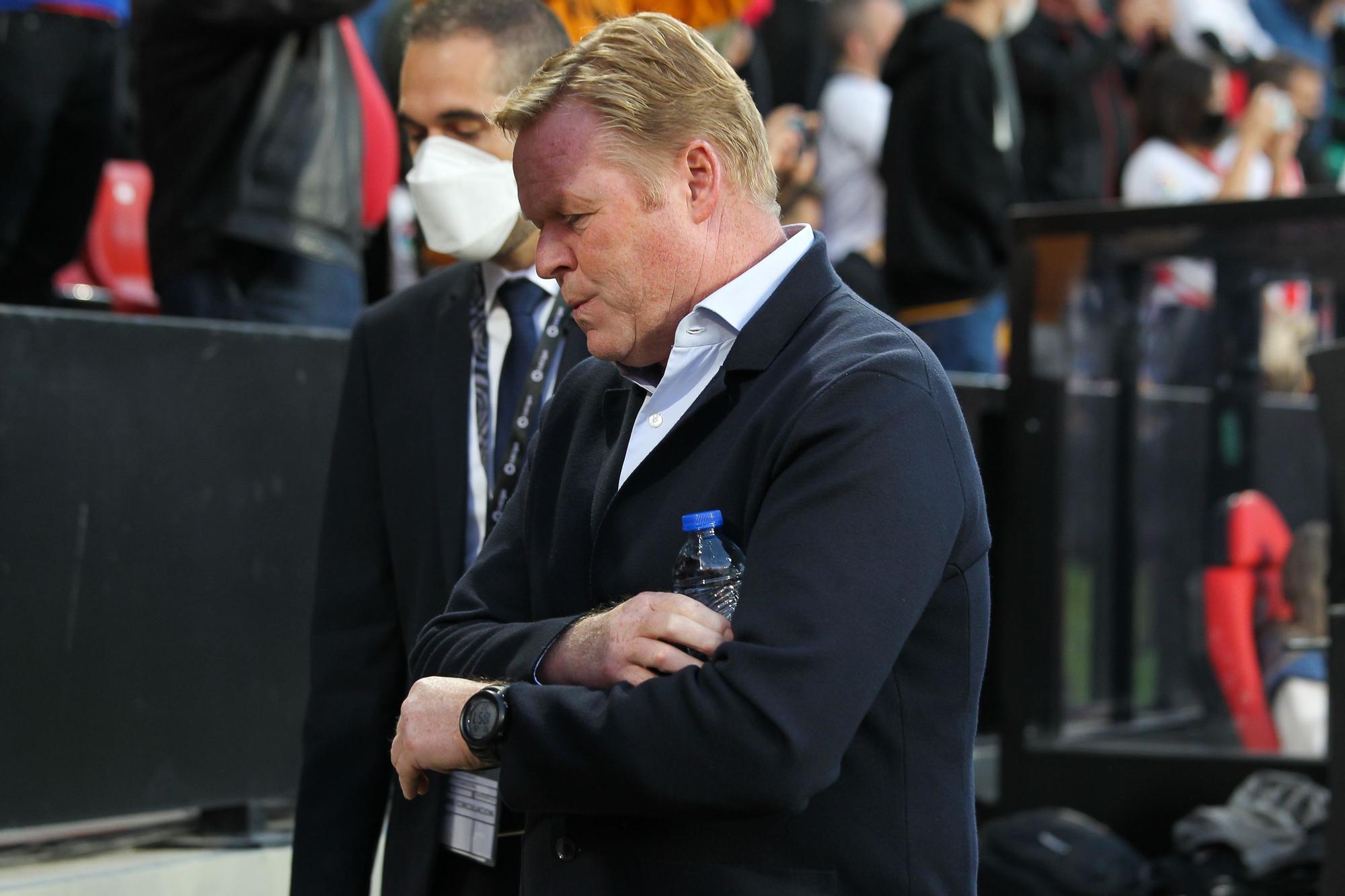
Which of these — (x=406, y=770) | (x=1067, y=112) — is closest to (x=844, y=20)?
(x=1067, y=112)

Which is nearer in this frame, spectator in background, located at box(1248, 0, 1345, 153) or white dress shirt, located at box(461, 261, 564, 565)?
white dress shirt, located at box(461, 261, 564, 565)

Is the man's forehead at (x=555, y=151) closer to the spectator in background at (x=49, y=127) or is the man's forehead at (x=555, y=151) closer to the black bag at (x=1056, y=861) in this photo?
the spectator in background at (x=49, y=127)

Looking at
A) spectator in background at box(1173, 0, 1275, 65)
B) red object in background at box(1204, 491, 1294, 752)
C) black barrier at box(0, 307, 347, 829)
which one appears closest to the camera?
black barrier at box(0, 307, 347, 829)

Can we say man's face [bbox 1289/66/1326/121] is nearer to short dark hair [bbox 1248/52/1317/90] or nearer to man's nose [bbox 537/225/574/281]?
short dark hair [bbox 1248/52/1317/90]

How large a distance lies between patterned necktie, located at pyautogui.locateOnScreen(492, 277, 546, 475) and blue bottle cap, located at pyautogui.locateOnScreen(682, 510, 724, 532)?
2.90 ft

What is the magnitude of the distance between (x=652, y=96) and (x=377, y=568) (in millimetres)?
1065

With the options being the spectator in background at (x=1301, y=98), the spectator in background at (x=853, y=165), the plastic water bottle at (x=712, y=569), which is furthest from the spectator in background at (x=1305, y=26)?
the plastic water bottle at (x=712, y=569)

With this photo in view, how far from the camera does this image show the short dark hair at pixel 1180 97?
720 centimetres

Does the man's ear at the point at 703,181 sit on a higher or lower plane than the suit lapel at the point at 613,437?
higher

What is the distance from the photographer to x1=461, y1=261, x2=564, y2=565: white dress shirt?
266cm

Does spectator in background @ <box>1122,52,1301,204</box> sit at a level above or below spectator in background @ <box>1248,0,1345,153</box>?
below

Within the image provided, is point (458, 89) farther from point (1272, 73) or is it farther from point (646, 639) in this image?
point (1272, 73)

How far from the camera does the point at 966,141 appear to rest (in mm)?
6570

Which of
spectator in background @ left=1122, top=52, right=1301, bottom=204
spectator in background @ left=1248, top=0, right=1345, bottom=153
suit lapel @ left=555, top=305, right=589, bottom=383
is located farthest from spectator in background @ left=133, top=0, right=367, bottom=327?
spectator in background @ left=1248, top=0, right=1345, bottom=153
